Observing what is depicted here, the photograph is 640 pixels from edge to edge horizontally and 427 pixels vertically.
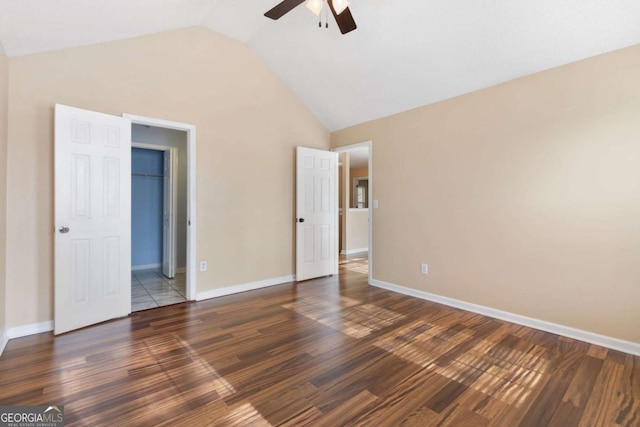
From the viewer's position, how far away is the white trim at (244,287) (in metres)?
3.73

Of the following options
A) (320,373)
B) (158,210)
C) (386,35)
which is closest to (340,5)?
(386,35)

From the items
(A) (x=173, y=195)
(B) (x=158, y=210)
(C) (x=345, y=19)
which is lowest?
(B) (x=158, y=210)

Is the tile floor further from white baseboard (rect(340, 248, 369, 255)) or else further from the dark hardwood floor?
white baseboard (rect(340, 248, 369, 255))

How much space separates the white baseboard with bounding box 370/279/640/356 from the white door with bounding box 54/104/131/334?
3390 millimetres

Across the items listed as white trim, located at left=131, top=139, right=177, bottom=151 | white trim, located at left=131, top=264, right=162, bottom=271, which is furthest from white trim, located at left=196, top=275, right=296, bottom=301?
white trim, located at left=131, top=139, right=177, bottom=151

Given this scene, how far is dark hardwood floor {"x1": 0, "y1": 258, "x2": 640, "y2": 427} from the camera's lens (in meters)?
1.68

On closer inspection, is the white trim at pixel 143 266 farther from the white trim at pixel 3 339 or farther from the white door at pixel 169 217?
the white trim at pixel 3 339

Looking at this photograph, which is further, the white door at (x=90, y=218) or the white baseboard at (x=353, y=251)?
the white baseboard at (x=353, y=251)

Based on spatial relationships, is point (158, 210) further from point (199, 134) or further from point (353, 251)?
point (353, 251)

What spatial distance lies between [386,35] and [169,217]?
4.09 m

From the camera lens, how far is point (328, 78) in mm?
4008

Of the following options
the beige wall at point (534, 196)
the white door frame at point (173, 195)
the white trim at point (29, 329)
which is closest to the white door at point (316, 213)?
the beige wall at point (534, 196)

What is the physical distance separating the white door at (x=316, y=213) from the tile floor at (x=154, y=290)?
1.70 meters

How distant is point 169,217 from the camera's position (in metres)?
4.85
